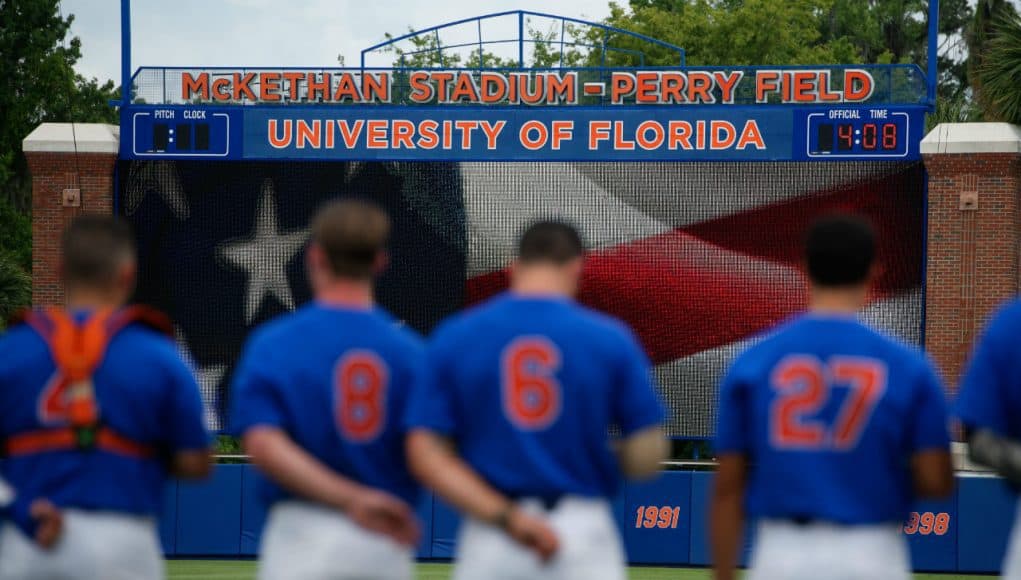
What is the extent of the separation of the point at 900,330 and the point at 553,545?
13.3m

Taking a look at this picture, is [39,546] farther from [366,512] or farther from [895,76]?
[895,76]

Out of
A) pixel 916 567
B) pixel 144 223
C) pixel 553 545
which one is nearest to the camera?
pixel 553 545

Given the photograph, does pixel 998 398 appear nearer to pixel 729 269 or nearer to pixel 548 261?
pixel 548 261

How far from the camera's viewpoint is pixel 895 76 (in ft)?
54.5

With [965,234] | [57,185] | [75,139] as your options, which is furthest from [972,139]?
[57,185]

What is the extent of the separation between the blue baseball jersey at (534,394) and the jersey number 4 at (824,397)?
348 millimetres

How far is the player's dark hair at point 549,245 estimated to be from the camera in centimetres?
407

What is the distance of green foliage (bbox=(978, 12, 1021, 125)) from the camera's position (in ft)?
65.4

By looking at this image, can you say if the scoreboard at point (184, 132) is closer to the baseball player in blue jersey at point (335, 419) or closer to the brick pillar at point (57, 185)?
the brick pillar at point (57, 185)

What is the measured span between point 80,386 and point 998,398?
238cm

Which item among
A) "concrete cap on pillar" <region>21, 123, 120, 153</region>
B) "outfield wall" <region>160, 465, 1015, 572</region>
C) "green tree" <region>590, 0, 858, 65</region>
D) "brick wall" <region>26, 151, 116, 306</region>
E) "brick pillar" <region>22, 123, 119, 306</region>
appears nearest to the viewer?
"outfield wall" <region>160, 465, 1015, 572</region>

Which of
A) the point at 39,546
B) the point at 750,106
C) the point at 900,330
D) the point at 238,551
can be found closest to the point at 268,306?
the point at 238,551

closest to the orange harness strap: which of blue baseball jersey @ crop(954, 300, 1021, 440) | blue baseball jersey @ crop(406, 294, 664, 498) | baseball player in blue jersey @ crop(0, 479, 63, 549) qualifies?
baseball player in blue jersey @ crop(0, 479, 63, 549)

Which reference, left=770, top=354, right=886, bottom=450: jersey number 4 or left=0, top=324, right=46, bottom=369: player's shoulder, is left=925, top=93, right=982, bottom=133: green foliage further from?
left=0, top=324, right=46, bottom=369: player's shoulder
